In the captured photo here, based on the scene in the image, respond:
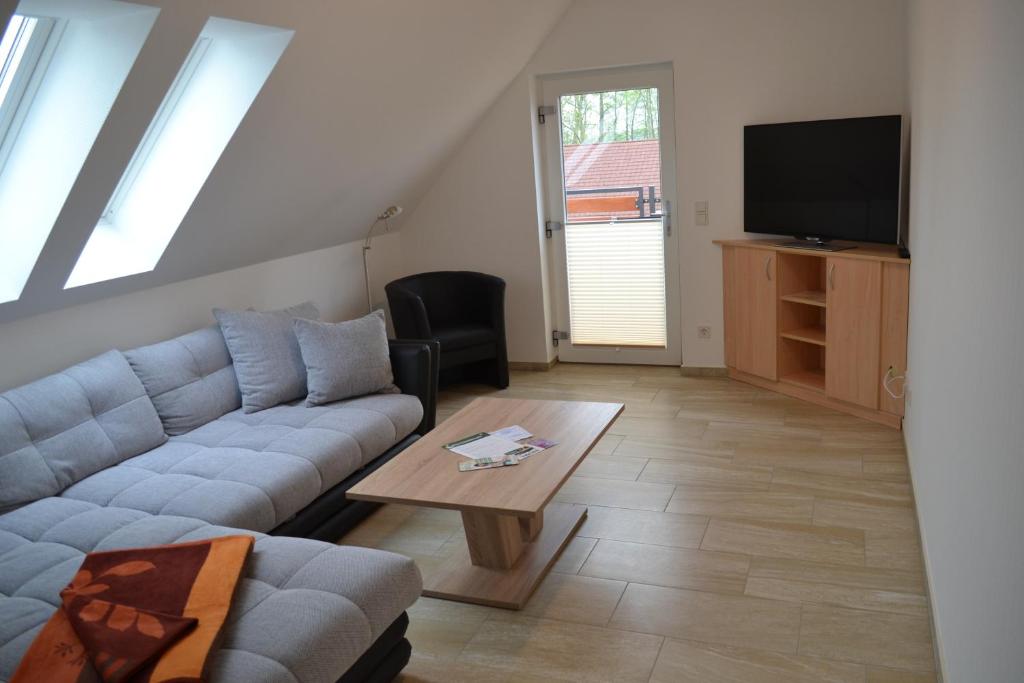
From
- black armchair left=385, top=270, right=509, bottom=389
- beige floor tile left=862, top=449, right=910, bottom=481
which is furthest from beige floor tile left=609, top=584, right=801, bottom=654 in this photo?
black armchair left=385, top=270, right=509, bottom=389

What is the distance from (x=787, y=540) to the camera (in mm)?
3320

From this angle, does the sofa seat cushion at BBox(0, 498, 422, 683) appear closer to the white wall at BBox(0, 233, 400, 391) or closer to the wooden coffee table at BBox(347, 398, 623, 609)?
the wooden coffee table at BBox(347, 398, 623, 609)

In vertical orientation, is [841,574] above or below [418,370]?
below

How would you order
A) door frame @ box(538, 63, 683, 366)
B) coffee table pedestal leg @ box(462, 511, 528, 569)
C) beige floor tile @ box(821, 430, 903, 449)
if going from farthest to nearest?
1. door frame @ box(538, 63, 683, 366)
2. beige floor tile @ box(821, 430, 903, 449)
3. coffee table pedestal leg @ box(462, 511, 528, 569)

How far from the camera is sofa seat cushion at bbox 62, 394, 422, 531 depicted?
306cm

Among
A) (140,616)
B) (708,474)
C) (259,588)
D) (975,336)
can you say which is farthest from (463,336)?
(975,336)

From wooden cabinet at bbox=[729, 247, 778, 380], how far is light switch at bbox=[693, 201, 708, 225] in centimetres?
29

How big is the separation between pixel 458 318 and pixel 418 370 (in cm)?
168

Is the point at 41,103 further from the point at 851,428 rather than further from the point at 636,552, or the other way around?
the point at 851,428

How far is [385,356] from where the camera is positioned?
4223mm

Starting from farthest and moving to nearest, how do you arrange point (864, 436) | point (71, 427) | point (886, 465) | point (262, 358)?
point (864, 436), point (262, 358), point (886, 465), point (71, 427)

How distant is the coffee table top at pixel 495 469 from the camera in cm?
284

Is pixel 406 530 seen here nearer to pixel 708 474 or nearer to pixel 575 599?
pixel 575 599

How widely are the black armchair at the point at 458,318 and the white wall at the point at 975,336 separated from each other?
293 cm
